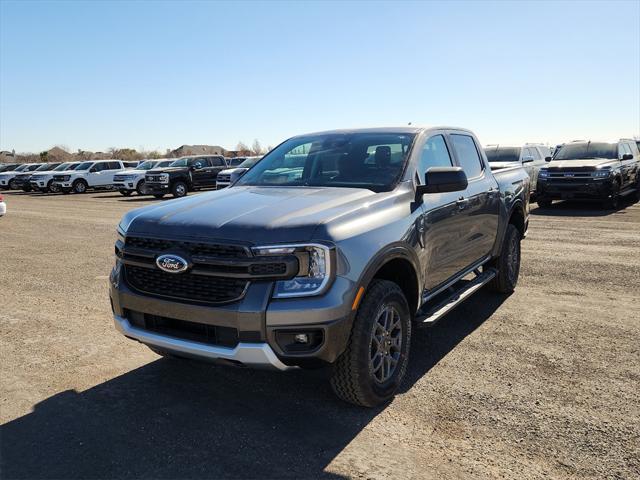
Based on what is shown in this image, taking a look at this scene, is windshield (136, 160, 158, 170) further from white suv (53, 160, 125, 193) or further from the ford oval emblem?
the ford oval emblem

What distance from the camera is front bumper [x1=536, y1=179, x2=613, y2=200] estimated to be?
47.6 feet

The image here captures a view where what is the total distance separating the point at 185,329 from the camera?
3322 millimetres

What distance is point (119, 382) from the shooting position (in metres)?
4.05

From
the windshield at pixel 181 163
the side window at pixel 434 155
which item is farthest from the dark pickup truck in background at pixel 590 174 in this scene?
the windshield at pixel 181 163

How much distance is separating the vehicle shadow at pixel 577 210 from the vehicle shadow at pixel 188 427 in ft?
38.2

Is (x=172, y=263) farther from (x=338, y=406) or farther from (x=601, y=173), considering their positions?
(x=601, y=173)

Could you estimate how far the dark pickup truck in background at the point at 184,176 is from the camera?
73.5 feet

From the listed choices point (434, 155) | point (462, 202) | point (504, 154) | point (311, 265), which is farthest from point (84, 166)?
point (311, 265)

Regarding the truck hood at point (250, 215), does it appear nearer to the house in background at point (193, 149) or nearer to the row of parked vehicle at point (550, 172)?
the row of parked vehicle at point (550, 172)

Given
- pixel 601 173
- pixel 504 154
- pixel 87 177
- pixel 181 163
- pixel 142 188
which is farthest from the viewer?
pixel 87 177

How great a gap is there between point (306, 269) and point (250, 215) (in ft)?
1.81

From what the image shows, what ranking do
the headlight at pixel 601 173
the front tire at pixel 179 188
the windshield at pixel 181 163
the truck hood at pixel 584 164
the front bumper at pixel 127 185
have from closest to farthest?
the headlight at pixel 601 173 → the truck hood at pixel 584 164 → the front tire at pixel 179 188 → the windshield at pixel 181 163 → the front bumper at pixel 127 185

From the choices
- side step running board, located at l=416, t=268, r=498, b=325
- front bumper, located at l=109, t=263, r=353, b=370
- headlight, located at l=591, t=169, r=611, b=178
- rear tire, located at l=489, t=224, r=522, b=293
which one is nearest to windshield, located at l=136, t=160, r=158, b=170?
headlight, located at l=591, t=169, r=611, b=178

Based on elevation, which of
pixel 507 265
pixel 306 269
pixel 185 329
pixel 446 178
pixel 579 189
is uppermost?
pixel 446 178
